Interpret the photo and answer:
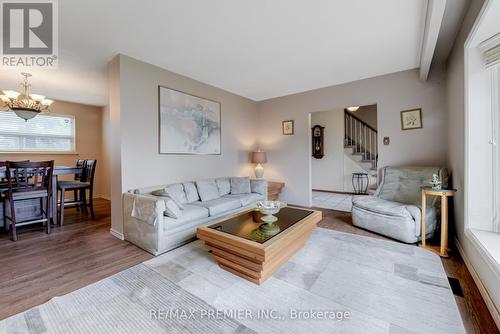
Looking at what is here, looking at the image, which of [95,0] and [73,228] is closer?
[95,0]

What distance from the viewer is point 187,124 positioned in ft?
12.3

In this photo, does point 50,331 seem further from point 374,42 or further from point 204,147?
point 374,42

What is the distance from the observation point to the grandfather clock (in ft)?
22.3

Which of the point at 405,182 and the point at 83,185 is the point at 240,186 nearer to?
the point at 405,182

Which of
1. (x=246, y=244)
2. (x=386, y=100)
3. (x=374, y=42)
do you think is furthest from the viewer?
(x=386, y=100)

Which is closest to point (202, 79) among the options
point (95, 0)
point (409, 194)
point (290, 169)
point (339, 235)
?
point (95, 0)

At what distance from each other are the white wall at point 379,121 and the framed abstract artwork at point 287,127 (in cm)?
11

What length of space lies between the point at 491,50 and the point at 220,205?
3.41 m

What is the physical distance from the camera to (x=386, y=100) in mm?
3697

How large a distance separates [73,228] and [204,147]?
2497mm

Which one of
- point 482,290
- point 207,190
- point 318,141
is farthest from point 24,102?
point 318,141

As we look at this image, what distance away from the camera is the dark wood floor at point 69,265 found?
158 centimetres

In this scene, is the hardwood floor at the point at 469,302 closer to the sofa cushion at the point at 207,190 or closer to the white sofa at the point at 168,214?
the white sofa at the point at 168,214

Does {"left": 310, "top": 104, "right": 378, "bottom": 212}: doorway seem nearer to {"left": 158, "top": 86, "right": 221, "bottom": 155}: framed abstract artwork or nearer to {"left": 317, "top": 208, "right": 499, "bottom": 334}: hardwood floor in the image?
{"left": 158, "top": 86, "right": 221, "bottom": 155}: framed abstract artwork
